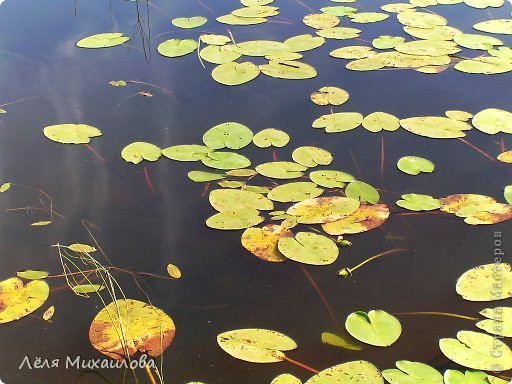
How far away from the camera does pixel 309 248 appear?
198 cm

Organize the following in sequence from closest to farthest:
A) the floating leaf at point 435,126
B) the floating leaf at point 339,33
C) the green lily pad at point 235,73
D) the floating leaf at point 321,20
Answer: the floating leaf at point 435,126 → the green lily pad at point 235,73 → the floating leaf at point 339,33 → the floating leaf at point 321,20

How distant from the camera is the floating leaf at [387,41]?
3.19m

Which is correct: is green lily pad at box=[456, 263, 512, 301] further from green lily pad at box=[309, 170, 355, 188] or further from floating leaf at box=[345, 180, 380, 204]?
green lily pad at box=[309, 170, 355, 188]

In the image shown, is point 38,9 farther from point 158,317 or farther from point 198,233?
point 158,317

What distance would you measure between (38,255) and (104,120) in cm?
87

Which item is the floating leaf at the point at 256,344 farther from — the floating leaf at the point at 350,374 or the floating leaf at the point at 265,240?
the floating leaf at the point at 265,240

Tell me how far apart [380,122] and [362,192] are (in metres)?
0.53

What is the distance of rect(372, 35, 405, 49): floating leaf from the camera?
126 inches

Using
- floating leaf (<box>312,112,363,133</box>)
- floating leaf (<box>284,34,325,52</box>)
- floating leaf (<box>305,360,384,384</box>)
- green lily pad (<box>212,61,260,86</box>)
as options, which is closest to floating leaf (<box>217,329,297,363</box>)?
floating leaf (<box>305,360,384,384</box>)

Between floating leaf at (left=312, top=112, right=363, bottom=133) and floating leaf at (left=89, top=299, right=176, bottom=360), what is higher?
floating leaf at (left=312, top=112, right=363, bottom=133)

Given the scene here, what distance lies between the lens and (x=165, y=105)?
2805 millimetres

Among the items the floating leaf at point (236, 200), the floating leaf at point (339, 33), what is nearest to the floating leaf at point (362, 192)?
the floating leaf at point (236, 200)

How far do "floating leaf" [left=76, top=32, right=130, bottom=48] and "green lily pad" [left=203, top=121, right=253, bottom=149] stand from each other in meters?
1.11

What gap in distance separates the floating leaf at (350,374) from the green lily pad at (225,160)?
1012 mm
